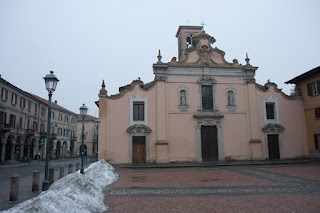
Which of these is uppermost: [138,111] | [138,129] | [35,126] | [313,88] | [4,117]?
[313,88]

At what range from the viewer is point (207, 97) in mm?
27156

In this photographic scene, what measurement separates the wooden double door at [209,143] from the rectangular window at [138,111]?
6.22 m

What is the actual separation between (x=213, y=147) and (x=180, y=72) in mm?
8210

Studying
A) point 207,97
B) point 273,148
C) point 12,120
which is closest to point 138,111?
point 207,97

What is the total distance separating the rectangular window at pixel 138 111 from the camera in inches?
1014

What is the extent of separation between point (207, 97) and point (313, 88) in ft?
34.6

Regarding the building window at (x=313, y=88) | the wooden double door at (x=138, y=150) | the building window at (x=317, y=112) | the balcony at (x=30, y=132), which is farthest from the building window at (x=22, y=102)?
the building window at (x=317, y=112)

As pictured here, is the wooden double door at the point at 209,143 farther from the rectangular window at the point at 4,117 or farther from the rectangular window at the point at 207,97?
the rectangular window at the point at 4,117

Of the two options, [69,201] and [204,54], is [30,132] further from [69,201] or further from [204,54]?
[69,201]

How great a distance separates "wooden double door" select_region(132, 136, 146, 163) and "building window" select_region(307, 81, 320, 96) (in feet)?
57.5

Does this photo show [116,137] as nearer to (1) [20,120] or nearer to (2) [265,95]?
(2) [265,95]

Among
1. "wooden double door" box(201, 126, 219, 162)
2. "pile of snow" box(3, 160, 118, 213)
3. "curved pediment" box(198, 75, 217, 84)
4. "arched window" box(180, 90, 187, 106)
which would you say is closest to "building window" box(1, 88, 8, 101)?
"arched window" box(180, 90, 187, 106)

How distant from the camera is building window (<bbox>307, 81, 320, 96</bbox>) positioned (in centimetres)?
2591

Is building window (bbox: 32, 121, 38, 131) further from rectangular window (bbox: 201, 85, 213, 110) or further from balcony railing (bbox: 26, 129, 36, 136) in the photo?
rectangular window (bbox: 201, 85, 213, 110)
